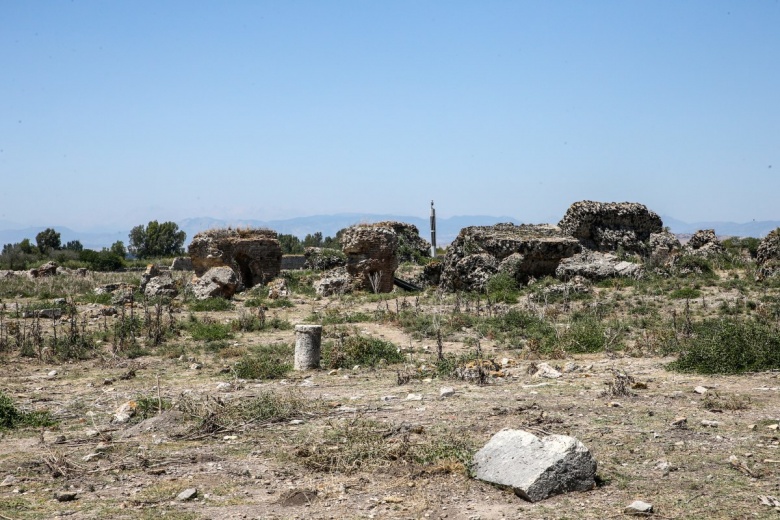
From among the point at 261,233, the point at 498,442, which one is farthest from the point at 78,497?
the point at 261,233

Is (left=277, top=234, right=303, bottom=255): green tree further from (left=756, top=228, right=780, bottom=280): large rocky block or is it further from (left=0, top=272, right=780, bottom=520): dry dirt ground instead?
(left=0, top=272, right=780, bottom=520): dry dirt ground

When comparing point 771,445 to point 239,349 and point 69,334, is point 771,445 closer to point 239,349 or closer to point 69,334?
point 239,349

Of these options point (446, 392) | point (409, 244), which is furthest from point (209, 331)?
point (409, 244)

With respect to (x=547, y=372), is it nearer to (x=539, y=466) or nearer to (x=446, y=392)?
(x=446, y=392)

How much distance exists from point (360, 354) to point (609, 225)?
17.5 meters

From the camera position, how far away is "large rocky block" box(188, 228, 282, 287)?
25250 mm

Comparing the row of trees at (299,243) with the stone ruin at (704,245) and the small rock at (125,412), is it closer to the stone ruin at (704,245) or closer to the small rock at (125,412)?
the stone ruin at (704,245)

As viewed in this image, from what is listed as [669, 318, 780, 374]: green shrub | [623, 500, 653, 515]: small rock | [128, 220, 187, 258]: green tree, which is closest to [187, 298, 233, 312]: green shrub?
[669, 318, 780, 374]: green shrub

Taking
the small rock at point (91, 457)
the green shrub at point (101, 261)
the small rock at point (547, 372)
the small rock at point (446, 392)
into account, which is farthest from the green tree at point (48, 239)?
the small rock at point (91, 457)

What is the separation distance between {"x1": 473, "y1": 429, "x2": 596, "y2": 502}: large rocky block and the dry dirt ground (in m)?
0.09

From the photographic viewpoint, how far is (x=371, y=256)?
→ 80.2 feet

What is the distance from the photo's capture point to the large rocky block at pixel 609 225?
1065 inches

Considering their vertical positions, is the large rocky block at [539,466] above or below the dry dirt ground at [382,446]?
above

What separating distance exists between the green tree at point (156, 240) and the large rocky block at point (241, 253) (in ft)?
124
